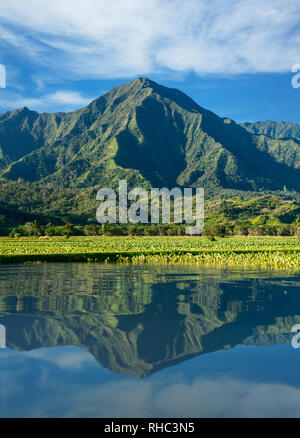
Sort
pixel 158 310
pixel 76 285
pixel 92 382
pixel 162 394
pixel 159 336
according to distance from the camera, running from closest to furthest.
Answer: pixel 162 394 < pixel 92 382 < pixel 159 336 < pixel 158 310 < pixel 76 285

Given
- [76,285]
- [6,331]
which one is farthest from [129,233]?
[6,331]

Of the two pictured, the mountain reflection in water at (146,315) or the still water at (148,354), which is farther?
the mountain reflection in water at (146,315)

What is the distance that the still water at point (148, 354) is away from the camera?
962cm

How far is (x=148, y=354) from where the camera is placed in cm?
1343

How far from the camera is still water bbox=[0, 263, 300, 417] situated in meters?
9.62

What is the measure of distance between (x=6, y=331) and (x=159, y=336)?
6328 mm

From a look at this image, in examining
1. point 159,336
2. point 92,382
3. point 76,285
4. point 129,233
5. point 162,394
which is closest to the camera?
point 162,394

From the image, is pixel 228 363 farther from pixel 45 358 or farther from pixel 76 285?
pixel 76 285

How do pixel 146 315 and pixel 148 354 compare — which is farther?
pixel 146 315

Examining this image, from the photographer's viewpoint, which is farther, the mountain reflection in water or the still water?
the mountain reflection in water
